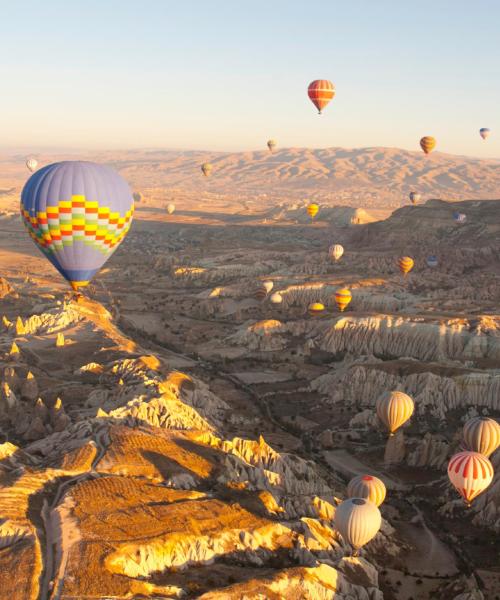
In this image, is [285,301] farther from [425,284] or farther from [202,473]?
[202,473]

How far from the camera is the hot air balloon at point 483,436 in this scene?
52.4 m

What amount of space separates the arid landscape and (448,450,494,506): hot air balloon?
421cm

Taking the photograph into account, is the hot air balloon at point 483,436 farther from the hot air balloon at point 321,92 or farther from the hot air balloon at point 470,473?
the hot air balloon at point 321,92

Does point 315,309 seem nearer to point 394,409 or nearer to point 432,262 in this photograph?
point 432,262

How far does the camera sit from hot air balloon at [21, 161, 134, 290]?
58.4m

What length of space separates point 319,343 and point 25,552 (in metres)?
67.2

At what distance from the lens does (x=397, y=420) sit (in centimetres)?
5947

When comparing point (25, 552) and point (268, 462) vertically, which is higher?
point (25, 552)

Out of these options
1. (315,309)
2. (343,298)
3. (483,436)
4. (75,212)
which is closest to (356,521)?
(483,436)

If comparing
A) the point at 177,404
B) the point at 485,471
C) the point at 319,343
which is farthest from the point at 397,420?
the point at 319,343

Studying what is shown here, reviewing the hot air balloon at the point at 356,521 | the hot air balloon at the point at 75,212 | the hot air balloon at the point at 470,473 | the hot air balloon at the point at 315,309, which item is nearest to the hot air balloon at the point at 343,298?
the hot air balloon at the point at 315,309

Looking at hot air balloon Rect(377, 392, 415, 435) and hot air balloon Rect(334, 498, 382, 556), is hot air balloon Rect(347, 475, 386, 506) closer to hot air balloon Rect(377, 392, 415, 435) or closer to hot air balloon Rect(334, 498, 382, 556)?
hot air balloon Rect(334, 498, 382, 556)

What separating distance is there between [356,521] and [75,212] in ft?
114

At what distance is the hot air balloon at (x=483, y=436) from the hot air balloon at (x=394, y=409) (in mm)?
6706
